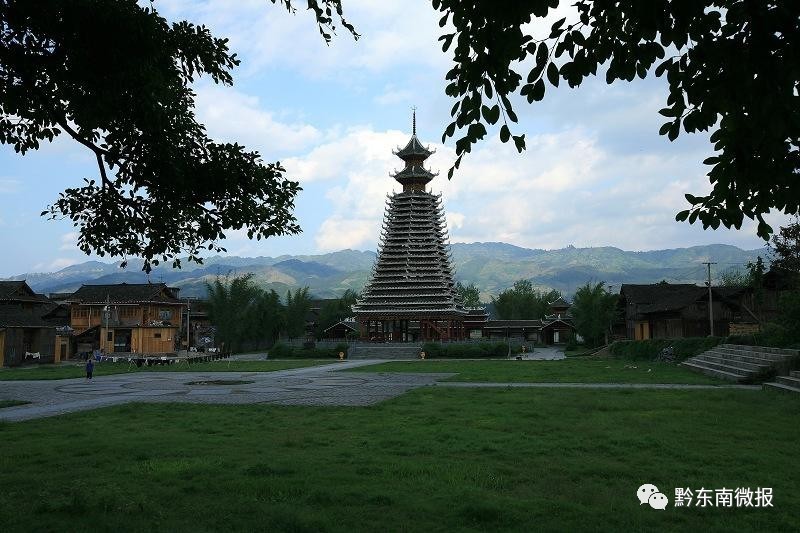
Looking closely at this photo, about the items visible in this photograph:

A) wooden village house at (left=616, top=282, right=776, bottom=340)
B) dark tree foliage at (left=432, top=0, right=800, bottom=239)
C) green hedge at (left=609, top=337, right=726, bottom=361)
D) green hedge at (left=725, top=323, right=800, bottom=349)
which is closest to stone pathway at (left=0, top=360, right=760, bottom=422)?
green hedge at (left=725, top=323, right=800, bottom=349)

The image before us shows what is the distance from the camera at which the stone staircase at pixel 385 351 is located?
210 feet

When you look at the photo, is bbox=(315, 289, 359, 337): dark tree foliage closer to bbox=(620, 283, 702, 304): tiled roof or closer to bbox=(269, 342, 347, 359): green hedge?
bbox=(269, 342, 347, 359): green hedge

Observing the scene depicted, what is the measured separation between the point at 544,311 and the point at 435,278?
50099mm

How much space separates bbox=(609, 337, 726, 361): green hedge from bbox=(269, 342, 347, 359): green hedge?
27.0 metres

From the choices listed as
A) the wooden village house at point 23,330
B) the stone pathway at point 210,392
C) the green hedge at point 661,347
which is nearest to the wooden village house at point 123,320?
the wooden village house at point 23,330

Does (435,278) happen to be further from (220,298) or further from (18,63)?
(18,63)

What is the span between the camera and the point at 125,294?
69000 mm

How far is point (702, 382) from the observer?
24891 millimetres

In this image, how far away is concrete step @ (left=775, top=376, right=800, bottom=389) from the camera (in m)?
19.5

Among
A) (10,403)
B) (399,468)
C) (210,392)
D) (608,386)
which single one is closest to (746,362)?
(608,386)

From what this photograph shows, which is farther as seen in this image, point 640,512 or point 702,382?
point 702,382

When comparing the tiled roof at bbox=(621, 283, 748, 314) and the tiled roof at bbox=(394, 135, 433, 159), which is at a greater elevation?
the tiled roof at bbox=(394, 135, 433, 159)

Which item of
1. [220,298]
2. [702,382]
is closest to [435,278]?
[220,298]

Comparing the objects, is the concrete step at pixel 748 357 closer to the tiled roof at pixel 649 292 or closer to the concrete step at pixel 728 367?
the concrete step at pixel 728 367
